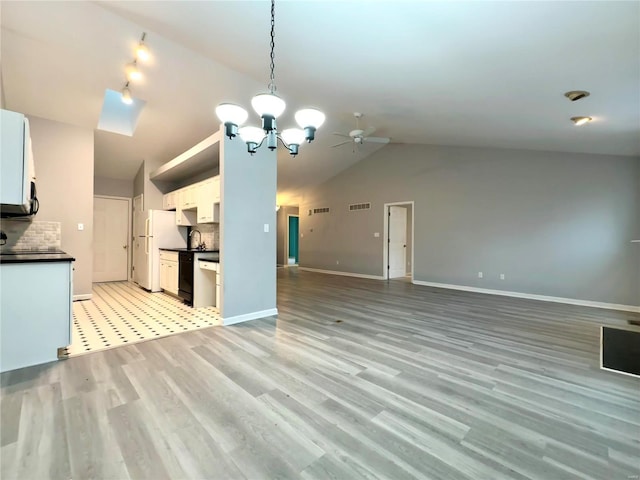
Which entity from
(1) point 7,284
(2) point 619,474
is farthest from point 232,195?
(2) point 619,474

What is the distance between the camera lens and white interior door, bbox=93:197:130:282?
7207 mm

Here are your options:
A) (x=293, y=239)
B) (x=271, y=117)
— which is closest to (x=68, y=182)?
(x=271, y=117)

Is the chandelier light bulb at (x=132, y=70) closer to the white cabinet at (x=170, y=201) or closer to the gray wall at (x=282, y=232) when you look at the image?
the white cabinet at (x=170, y=201)

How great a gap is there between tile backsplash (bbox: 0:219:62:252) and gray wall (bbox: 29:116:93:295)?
54cm

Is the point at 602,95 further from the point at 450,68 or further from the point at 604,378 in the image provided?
the point at 604,378

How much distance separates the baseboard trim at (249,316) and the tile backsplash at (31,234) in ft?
10.3

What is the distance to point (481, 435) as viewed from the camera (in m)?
1.76

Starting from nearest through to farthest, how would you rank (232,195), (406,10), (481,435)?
(481,435) < (406,10) < (232,195)

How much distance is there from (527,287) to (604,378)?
3803 millimetres

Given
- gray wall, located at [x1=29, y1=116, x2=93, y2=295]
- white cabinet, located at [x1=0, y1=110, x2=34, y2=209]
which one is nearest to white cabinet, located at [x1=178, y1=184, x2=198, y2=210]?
gray wall, located at [x1=29, y1=116, x2=93, y2=295]

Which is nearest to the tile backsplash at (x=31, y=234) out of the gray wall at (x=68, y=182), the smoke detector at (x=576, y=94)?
the gray wall at (x=68, y=182)

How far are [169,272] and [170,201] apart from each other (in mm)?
1657

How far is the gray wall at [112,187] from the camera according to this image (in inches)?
283

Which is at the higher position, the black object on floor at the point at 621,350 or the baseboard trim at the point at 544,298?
the baseboard trim at the point at 544,298
